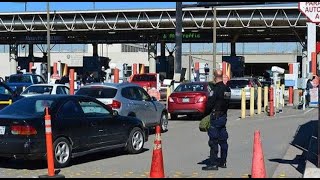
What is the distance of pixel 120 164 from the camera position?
37.5 feet

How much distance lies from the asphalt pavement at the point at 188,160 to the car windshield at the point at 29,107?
42.8 inches

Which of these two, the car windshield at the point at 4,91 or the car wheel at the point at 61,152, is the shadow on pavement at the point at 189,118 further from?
the car wheel at the point at 61,152

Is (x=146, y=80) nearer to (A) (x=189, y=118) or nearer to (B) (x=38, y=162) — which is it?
(A) (x=189, y=118)

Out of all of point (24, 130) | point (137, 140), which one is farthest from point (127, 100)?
point (24, 130)

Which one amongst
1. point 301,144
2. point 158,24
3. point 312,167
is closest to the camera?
point 312,167

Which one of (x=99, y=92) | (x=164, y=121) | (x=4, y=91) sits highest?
(x=99, y=92)

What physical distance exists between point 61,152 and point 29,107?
46.5 inches

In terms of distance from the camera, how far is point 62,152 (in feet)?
36.1

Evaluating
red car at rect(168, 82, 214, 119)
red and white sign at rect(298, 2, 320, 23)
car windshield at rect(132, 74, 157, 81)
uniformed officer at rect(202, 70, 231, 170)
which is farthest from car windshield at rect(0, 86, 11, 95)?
car windshield at rect(132, 74, 157, 81)

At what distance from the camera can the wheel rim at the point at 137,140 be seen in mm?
13000

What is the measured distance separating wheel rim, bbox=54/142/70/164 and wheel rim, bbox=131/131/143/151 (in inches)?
85.2

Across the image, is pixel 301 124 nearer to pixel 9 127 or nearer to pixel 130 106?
pixel 130 106

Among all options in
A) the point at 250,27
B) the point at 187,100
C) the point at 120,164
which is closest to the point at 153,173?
the point at 120,164

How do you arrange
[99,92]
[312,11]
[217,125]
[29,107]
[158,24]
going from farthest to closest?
1. [158,24]
2. [99,92]
3. [29,107]
4. [217,125]
5. [312,11]
